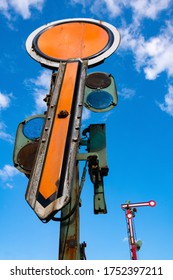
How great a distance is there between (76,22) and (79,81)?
2507 mm

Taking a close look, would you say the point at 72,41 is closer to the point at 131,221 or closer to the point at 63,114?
the point at 63,114

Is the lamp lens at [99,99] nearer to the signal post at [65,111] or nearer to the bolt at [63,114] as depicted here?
the signal post at [65,111]

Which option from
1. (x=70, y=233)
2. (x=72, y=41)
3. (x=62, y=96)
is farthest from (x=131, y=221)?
(x=70, y=233)

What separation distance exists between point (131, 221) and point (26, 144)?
403 inches

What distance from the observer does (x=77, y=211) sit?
4656mm

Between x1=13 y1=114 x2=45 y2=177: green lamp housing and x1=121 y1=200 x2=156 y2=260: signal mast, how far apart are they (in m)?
9.02

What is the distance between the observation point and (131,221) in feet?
48.0

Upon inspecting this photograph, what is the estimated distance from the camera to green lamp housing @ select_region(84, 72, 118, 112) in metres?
5.95

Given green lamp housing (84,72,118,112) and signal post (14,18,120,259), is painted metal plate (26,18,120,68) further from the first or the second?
green lamp housing (84,72,118,112)

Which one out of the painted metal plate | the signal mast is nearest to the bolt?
the painted metal plate

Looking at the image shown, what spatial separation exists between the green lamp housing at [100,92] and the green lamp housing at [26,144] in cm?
95

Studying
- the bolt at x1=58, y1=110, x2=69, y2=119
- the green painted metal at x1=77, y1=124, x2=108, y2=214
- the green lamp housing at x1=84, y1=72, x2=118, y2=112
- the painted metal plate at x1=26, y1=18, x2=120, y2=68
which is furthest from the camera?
the painted metal plate at x1=26, y1=18, x2=120, y2=68

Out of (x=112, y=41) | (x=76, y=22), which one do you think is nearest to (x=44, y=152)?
(x=112, y=41)
